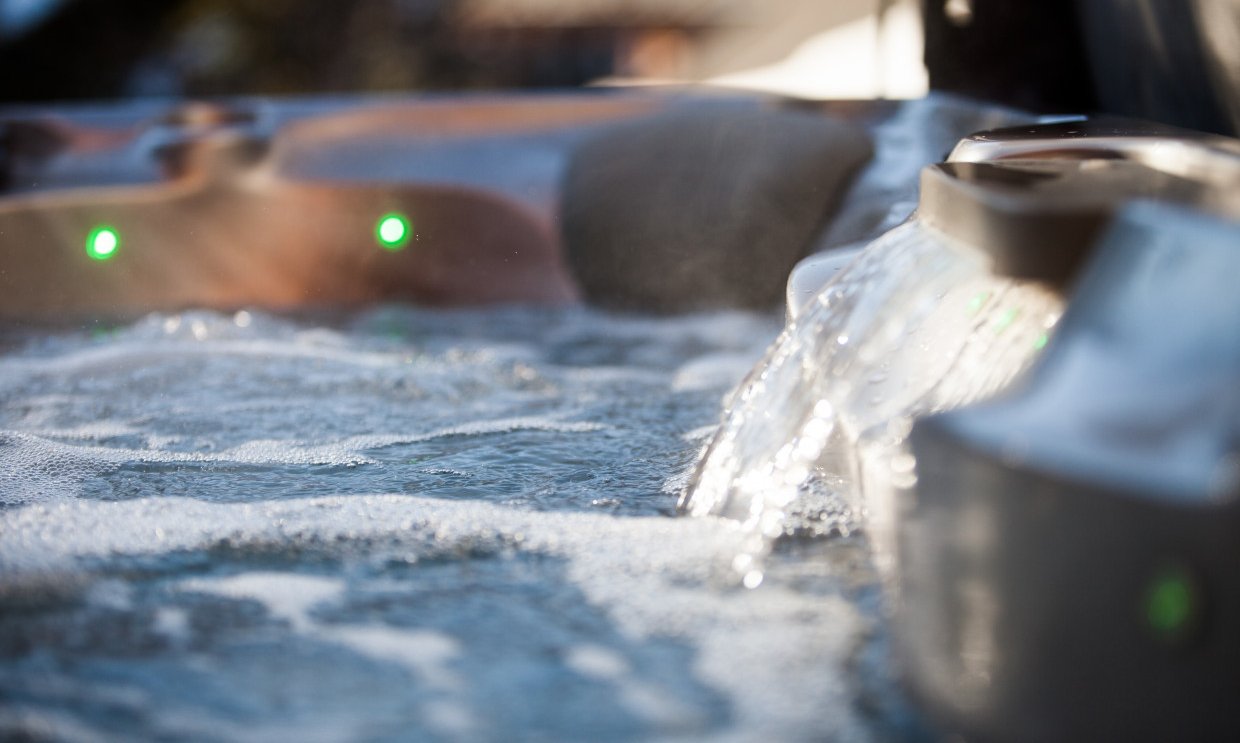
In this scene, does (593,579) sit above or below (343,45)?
below

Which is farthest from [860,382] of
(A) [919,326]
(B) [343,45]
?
(B) [343,45]

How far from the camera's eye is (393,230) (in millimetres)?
3156

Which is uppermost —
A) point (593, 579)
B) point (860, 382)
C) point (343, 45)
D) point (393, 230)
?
point (343, 45)

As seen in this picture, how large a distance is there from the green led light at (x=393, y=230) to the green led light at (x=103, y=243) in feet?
2.11

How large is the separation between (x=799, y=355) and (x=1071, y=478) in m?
0.66

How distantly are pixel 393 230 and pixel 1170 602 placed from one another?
2671mm

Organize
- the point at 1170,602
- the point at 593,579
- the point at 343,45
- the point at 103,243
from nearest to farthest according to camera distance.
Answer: the point at 1170,602 → the point at 593,579 → the point at 103,243 → the point at 343,45

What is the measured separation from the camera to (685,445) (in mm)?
1721

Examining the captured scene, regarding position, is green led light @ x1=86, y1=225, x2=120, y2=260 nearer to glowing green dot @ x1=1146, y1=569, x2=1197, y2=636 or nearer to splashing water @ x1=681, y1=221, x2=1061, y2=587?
splashing water @ x1=681, y1=221, x2=1061, y2=587

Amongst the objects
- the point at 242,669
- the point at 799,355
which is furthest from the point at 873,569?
the point at 242,669

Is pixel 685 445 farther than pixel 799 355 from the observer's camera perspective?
Yes

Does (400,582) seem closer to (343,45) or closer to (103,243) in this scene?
(103,243)

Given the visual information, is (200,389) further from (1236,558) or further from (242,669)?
(1236,558)

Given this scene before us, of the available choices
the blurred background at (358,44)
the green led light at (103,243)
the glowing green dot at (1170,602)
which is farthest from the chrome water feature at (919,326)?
the blurred background at (358,44)
